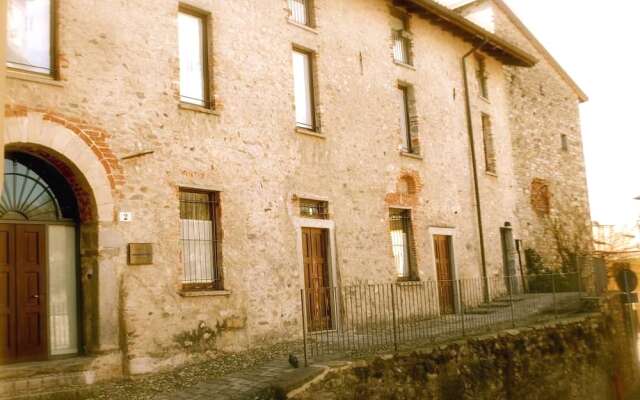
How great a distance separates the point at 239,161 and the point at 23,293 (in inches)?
153

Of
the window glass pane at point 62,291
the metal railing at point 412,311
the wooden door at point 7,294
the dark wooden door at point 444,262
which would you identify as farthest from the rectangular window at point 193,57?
the dark wooden door at point 444,262

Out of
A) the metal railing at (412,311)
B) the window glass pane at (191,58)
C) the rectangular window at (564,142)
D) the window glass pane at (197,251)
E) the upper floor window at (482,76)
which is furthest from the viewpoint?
the rectangular window at (564,142)

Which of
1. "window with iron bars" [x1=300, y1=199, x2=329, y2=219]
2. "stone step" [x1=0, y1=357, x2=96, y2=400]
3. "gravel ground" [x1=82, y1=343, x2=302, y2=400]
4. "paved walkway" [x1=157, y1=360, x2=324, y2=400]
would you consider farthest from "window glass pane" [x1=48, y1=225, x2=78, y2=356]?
"window with iron bars" [x1=300, y1=199, x2=329, y2=219]

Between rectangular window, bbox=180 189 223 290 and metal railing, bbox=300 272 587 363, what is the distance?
5.29 feet

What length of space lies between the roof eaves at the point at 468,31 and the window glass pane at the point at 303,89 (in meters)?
3.48

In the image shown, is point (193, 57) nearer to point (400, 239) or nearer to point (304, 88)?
point (304, 88)

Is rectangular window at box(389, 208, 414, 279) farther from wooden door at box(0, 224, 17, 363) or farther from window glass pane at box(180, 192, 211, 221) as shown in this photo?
wooden door at box(0, 224, 17, 363)

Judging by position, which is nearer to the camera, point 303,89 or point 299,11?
point 303,89

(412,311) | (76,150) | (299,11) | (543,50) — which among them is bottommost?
(412,311)

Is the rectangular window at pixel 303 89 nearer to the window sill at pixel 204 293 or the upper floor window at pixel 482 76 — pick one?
the window sill at pixel 204 293

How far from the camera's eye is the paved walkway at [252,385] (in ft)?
22.9

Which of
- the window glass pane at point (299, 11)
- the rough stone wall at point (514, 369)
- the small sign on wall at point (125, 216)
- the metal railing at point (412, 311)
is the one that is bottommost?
the rough stone wall at point (514, 369)

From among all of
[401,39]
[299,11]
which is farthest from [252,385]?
[401,39]

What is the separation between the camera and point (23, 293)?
7.89 m
